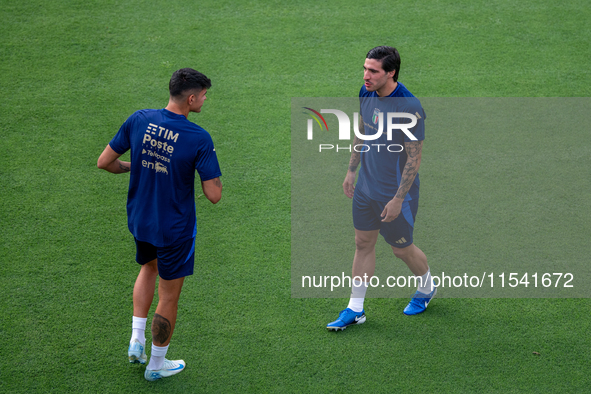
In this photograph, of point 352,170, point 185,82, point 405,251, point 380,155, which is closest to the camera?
point 185,82

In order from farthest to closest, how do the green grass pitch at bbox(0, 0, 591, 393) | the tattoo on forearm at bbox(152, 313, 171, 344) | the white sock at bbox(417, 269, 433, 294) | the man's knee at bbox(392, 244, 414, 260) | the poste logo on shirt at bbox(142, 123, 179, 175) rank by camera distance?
the white sock at bbox(417, 269, 433, 294) < the man's knee at bbox(392, 244, 414, 260) < the green grass pitch at bbox(0, 0, 591, 393) < the tattoo on forearm at bbox(152, 313, 171, 344) < the poste logo on shirt at bbox(142, 123, 179, 175)

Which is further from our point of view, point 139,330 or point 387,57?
point 139,330

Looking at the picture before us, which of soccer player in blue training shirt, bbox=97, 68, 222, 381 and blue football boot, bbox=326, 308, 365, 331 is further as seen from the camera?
blue football boot, bbox=326, 308, 365, 331

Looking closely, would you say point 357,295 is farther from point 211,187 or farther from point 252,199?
point 252,199

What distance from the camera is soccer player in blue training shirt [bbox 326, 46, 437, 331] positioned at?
316 centimetres

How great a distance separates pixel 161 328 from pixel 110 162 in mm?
946

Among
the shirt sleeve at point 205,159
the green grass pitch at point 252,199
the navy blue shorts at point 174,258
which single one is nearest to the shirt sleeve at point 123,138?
the shirt sleeve at point 205,159

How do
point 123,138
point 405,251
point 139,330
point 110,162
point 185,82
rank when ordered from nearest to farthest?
point 185,82 → point 123,138 → point 110,162 → point 139,330 → point 405,251

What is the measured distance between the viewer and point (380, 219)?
11.4ft

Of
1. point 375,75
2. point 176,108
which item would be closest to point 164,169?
point 176,108

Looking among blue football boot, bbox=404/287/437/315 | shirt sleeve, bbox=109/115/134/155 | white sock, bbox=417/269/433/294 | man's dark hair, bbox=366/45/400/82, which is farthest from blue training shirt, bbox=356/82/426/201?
shirt sleeve, bbox=109/115/134/155

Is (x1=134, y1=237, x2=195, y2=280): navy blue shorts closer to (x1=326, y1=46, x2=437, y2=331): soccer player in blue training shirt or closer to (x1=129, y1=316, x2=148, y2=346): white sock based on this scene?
(x1=129, y1=316, x2=148, y2=346): white sock

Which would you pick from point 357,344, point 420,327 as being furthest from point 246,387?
point 420,327

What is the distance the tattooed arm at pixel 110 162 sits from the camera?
9.88 ft
